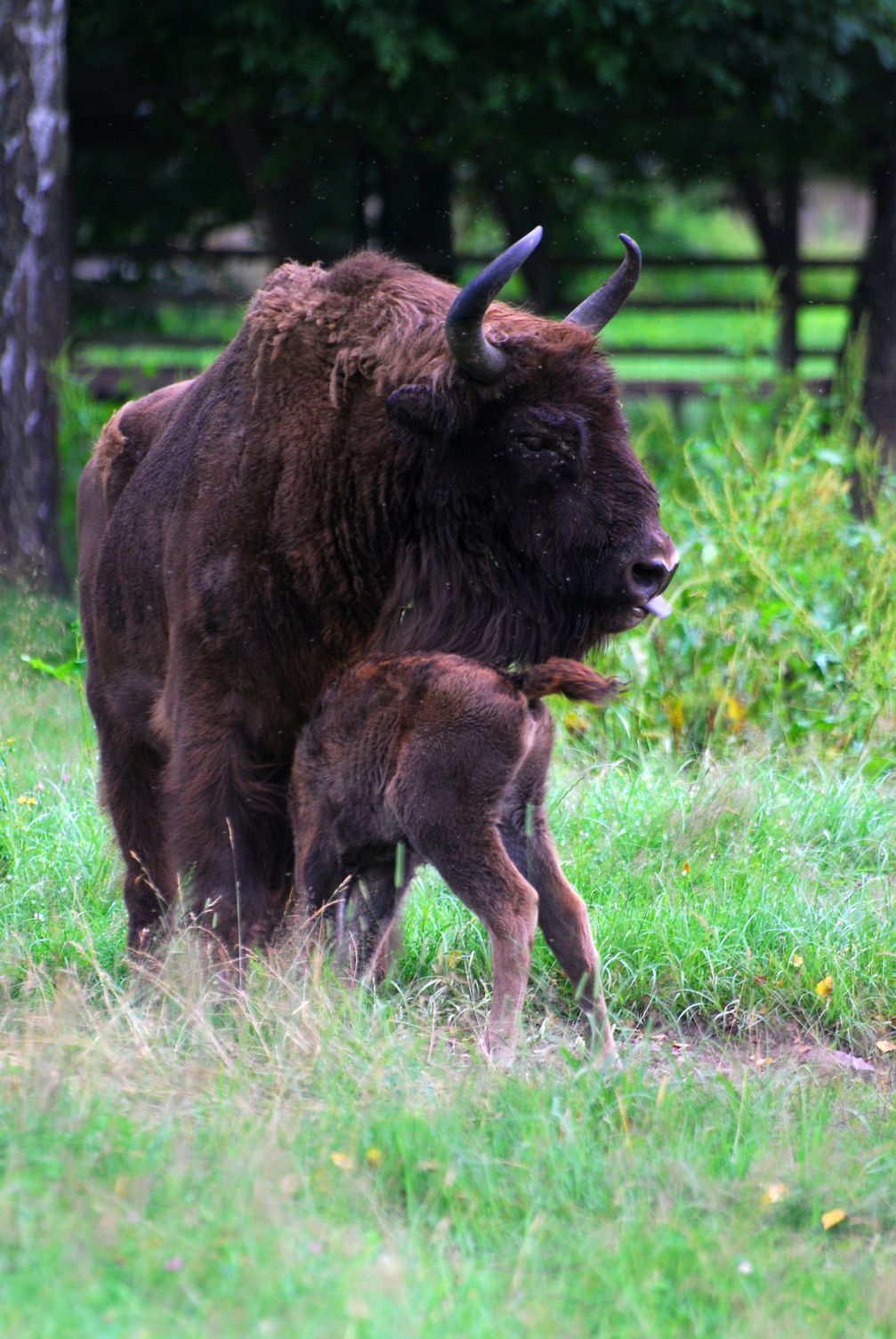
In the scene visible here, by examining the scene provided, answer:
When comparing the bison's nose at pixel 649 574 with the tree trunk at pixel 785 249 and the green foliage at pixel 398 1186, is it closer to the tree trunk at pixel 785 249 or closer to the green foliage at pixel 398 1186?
the green foliage at pixel 398 1186

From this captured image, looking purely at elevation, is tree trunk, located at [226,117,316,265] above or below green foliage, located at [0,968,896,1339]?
above

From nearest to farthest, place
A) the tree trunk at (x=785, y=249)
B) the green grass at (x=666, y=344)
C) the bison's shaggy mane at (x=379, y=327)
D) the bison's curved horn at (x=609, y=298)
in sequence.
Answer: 1. the bison's shaggy mane at (x=379, y=327)
2. the bison's curved horn at (x=609, y=298)
3. the green grass at (x=666, y=344)
4. the tree trunk at (x=785, y=249)

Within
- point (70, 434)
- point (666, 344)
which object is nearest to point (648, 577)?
point (70, 434)

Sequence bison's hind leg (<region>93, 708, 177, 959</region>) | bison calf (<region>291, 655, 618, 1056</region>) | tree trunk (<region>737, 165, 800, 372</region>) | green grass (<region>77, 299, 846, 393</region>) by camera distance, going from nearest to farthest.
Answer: bison calf (<region>291, 655, 618, 1056</region>)
bison's hind leg (<region>93, 708, 177, 959</region>)
green grass (<region>77, 299, 846, 393</region>)
tree trunk (<region>737, 165, 800, 372</region>)

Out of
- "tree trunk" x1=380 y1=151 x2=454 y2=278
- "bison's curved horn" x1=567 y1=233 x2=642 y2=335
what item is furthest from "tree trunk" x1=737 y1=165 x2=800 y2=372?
"bison's curved horn" x1=567 y1=233 x2=642 y2=335

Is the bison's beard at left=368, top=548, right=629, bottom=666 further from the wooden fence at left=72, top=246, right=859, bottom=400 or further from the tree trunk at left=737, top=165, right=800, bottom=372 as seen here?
the tree trunk at left=737, top=165, right=800, bottom=372

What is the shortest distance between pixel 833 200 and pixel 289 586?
30446 mm

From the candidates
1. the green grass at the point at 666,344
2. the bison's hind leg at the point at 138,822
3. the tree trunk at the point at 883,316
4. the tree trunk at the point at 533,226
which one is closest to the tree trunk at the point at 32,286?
the green grass at the point at 666,344

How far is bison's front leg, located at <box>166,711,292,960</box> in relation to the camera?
386cm

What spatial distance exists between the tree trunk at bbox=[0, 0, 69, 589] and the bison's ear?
4.76 meters

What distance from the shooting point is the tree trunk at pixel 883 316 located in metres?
11.2

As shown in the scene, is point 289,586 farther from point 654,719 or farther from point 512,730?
point 654,719

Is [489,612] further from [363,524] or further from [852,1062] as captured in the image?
[852,1062]

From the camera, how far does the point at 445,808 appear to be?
3672 mm
